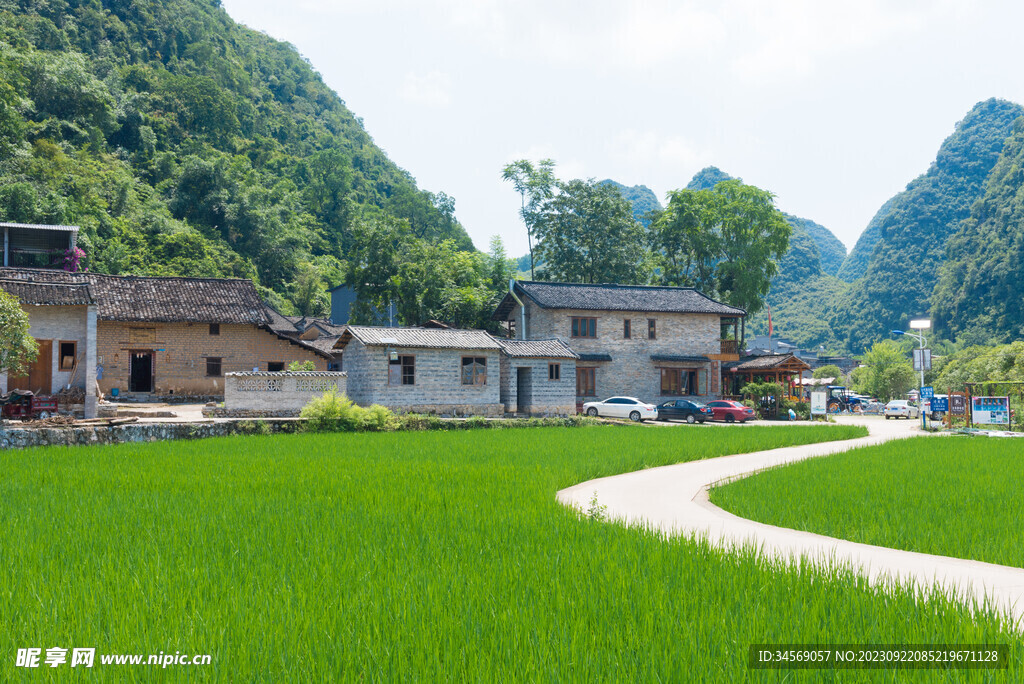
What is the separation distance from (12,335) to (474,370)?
1801cm

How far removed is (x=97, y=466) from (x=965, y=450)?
2018cm

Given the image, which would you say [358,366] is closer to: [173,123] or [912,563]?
[912,563]

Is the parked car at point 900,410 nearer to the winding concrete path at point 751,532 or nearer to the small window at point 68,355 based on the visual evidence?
the winding concrete path at point 751,532

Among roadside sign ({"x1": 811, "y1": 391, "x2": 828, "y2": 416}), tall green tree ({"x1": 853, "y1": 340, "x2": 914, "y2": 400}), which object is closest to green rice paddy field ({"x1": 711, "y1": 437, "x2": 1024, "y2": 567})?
roadside sign ({"x1": 811, "y1": 391, "x2": 828, "y2": 416})

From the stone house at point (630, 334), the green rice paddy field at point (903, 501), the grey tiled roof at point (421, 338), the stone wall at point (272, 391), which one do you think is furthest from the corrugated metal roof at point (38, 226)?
the green rice paddy field at point (903, 501)

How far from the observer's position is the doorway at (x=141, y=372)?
103 ft

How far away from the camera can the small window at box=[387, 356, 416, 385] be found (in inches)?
1201

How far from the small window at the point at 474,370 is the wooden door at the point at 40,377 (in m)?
16.1

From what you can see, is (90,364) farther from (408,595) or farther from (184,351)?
(408,595)

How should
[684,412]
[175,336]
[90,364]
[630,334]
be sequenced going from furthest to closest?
[630,334]
[684,412]
[175,336]
[90,364]

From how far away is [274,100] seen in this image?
113375mm

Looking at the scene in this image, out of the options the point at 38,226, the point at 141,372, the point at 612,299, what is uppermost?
the point at 38,226

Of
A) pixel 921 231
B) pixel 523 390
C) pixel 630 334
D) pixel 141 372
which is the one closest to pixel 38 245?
pixel 141 372

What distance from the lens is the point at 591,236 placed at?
2172 inches
